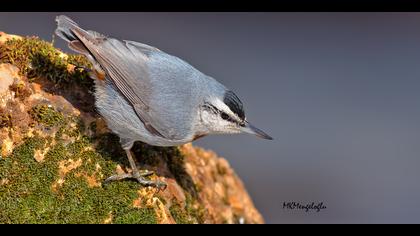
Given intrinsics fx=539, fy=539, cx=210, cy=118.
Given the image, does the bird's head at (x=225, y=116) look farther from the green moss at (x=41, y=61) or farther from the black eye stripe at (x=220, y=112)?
the green moss at (x=41, y=61)

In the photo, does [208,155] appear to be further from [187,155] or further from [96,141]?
[96,141]

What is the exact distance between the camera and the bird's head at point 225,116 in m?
5.19

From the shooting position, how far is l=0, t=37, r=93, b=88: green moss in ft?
16.4

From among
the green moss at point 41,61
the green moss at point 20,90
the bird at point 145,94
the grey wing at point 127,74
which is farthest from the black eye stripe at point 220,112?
the green moss at point 20,90

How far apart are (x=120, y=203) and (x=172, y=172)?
1.03m

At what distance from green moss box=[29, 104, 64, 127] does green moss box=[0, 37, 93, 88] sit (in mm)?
352

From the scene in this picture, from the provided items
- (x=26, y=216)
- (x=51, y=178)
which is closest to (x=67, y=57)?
(x=51, y=178)

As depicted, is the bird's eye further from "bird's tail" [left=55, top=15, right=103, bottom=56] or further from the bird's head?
"bird's tail" [left=55, top=15, right=103, bottom=56]

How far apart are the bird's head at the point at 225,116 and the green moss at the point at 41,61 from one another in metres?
1.19

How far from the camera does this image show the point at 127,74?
16.6ft

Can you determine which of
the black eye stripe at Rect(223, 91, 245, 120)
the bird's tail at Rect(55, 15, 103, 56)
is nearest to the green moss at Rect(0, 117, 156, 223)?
the bird's tail at Rect(55, 15, 103, 56)

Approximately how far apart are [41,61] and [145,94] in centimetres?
105

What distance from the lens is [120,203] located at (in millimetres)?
4598

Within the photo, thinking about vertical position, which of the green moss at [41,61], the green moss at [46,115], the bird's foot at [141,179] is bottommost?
the bird's foot at [141,179]
